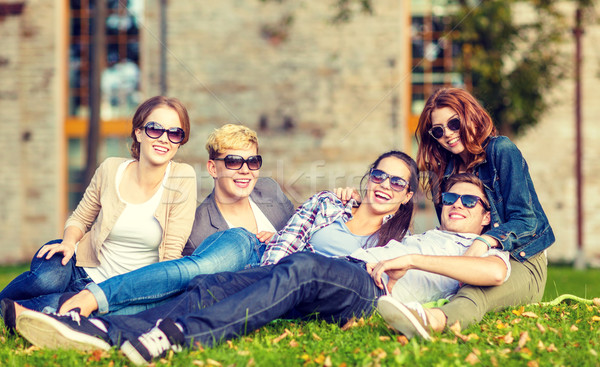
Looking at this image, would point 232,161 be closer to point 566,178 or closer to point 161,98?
point 161,98

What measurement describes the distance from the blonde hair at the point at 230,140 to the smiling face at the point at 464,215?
1374 mm

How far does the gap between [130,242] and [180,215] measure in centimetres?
37

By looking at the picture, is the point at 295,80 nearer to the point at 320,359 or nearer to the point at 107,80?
the point at 107,80

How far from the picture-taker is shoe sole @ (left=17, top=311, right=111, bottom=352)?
3.12 m

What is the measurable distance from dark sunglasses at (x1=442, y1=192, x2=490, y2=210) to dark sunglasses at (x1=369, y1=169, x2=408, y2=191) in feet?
0.90

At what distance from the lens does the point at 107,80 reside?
1431 cm

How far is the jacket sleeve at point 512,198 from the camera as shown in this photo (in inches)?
148

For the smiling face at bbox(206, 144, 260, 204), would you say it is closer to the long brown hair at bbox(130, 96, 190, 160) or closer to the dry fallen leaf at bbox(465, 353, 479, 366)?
the long brown hair at bbox(130, 96, 190, 160)

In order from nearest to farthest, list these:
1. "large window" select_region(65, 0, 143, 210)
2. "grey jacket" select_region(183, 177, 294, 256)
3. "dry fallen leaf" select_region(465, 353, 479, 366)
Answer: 1. "dry fallen leaf" select_region(465, 353, 479, 366)
2. "grey jacket" select_region(183, 177, 294, 256)
3. "large window" select_region(65, 0, 143, 210)

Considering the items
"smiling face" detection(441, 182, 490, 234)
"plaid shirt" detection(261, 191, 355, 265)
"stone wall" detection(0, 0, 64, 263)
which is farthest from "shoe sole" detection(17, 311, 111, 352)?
"stone wall" detection(0, 0, 64, 263)

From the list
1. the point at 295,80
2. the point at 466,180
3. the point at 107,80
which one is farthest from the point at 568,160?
the point at 466,180

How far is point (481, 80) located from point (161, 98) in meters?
7.59

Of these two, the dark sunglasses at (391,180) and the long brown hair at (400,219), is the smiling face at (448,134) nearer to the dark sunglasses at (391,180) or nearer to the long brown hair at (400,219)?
the long brown hair at (400,219)

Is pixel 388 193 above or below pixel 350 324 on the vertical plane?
above
